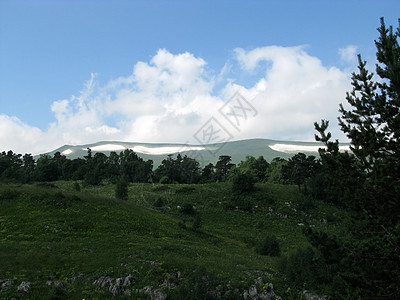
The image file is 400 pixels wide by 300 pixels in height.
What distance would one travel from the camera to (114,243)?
2422 centimetres

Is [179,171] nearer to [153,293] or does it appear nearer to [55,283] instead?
[55,283]

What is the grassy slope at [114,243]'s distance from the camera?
58.1 feet

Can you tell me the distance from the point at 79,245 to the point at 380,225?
21646 mm

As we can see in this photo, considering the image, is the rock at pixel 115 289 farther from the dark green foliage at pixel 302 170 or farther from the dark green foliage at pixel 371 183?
the dark green foliage at pixel 302 170

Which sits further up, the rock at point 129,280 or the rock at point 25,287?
the rock at point 25,287

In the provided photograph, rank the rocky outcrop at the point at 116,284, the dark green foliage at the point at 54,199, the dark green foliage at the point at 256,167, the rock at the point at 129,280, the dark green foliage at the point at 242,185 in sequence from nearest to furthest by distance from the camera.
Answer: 1. the rocky outcrop at the point at 116,284
2. the rock at the point at 129,280
3. the dark green foliage at the point at 54,199
4. the dark green foliage at the point at 242,185
5. the dark green foliage at the point at 256,167

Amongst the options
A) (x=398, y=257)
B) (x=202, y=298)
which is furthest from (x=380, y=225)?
(x=202, y=298)

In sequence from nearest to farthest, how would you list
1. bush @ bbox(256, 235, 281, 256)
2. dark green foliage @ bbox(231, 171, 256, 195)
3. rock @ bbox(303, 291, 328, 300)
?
rock @ bbox(303, 291, 328, 300) → bush @ bbox(256, 235, 281, 256) → dark green foliage @ bbox(231, 171, 256, 195)

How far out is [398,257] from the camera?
944 centimetres

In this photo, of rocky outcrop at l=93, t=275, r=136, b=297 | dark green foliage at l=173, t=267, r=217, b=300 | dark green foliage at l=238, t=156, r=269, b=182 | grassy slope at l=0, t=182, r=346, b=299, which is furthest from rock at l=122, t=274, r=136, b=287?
dark green foliage at l=238, t=156, r=269, b=182

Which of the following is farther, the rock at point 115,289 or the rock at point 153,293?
the rock at point 115,289

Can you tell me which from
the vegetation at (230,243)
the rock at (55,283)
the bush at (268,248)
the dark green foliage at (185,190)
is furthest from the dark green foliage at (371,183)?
the dark green foliage at (185,190)

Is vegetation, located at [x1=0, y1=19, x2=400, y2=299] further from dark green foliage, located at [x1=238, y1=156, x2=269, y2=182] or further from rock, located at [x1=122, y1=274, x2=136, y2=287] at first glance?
dark green foliage, located at [x1=238, y1=156, x2=269, y2=182]

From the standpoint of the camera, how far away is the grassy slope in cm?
1770
